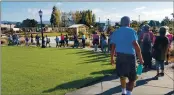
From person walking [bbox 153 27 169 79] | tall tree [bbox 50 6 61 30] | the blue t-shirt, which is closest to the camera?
the blue t-shirt

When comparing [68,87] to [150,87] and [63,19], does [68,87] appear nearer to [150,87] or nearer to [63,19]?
[150,87]

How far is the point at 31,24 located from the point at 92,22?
55.6 ft

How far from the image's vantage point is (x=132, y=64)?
20.3 feet

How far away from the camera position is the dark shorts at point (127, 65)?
6.19 metres

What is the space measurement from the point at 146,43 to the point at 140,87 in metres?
3.03

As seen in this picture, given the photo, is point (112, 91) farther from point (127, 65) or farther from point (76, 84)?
point (127, 65)

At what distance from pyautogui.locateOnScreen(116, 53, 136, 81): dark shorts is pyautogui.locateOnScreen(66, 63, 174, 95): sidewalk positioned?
971 mm

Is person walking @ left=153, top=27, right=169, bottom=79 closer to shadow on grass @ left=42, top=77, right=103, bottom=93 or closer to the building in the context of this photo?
shadow on grass @ left=42, top=77, right=103, bottom=93

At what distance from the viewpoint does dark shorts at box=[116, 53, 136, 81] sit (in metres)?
6.19

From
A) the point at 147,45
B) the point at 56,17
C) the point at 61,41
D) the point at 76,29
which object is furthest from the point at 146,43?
the point at 56,17

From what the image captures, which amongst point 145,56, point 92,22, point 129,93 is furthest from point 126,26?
point 92,22

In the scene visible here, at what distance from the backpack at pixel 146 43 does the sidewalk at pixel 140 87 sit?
4.83 ft

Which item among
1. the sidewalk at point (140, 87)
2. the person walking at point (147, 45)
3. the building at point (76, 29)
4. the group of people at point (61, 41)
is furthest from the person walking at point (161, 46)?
the building at point (76, 29)

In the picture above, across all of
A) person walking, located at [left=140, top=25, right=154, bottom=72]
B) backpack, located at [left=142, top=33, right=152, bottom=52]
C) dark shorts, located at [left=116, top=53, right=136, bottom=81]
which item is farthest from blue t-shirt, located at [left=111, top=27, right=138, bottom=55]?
backpack, located at [left=142, top=33, right=152, bottom=52]
